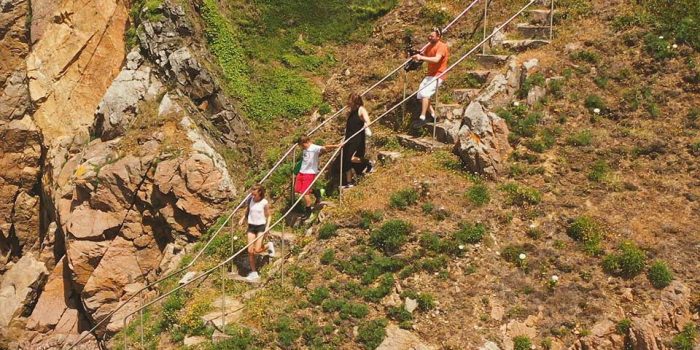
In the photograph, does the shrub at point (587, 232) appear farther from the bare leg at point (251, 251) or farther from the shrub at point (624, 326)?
the bare leg at point (251, 251)

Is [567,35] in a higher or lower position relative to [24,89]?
higher

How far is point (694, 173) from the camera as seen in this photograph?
13305 mm

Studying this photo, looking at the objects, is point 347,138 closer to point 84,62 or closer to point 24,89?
point 84,62

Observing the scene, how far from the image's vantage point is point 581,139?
14.3 metres

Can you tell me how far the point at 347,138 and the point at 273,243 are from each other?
9.76ft

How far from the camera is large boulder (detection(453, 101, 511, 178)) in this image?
13977 millimetres

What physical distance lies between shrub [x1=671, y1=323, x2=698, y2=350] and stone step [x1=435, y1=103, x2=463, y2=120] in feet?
22.6

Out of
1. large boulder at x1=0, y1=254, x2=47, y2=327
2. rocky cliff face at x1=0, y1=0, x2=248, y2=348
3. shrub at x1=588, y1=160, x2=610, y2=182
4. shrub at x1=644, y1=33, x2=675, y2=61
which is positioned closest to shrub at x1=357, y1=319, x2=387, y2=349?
shrub at x1=588, y1=160, x2=610, y2=182

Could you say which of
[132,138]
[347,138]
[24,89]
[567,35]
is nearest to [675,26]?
[567,35]

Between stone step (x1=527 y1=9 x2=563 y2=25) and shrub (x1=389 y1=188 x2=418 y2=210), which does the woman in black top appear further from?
stone step (x1=527 y1=9 x2=563 y2=25)

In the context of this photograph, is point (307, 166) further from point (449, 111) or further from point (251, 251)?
point (449, 111)

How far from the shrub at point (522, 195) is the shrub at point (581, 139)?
1.79 m

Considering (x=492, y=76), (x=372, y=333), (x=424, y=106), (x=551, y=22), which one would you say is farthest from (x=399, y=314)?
(x=551, y=22)

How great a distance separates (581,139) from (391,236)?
16.5ft
